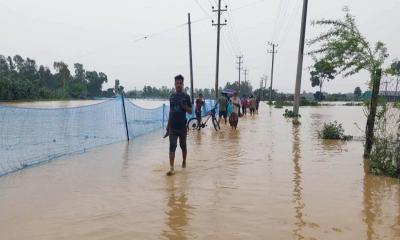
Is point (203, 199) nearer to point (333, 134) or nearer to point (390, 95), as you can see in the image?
point (390, 95)

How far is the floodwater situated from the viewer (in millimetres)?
5312

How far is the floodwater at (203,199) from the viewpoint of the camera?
17.4 feet

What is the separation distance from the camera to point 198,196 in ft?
23.0

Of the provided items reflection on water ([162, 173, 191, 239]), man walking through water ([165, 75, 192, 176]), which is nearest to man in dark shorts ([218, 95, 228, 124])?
man walking through water ([165, 75, 192, 176])

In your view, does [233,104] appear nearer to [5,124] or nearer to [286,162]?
[286,162]

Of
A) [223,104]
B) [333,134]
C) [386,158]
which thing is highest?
[223,104]

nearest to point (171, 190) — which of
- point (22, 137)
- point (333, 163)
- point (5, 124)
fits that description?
point (333, 163)

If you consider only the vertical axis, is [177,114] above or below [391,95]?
below

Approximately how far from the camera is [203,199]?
6.80m

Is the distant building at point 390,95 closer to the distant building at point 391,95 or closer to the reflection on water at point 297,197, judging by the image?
the distant building at point 391,95

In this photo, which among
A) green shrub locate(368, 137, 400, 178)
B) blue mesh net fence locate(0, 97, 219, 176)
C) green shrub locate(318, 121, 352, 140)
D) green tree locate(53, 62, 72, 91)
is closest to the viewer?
green shrub locate(368, 137, 400, 178)

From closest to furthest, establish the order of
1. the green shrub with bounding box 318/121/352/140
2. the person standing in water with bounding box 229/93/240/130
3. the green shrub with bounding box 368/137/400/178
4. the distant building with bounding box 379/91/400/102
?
1. the green shrub with bounding box 368/137/400/178
2. the distant building with bounding box 379/91/400/102
3. the green shrub with bounding box 318/121/352/140
4. the person standing in water with bounding box 229/93/240/130

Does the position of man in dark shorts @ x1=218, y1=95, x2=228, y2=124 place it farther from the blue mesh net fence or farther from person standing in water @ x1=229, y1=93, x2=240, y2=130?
the blue mesh net fence

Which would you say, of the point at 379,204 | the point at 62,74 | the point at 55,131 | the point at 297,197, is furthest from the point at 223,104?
the point at 62,74
